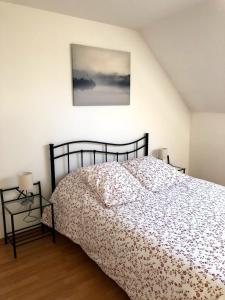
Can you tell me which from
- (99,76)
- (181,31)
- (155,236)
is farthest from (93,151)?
(181,31)

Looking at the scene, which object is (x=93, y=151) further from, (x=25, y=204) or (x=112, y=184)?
(x=25, y=204)

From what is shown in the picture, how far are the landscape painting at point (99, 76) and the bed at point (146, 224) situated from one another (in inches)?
24.4

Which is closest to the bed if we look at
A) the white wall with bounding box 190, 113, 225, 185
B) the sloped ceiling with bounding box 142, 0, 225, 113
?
the white wall with bounding box 190, 113, 225, 185

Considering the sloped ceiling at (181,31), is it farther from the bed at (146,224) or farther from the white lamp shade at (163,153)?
the bed at (146,224)

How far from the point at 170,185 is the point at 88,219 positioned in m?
1.05

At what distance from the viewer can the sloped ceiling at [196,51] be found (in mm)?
2520

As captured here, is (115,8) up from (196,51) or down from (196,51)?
up

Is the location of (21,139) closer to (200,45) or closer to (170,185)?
(170,185)

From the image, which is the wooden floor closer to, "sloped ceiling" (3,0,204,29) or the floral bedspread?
the floral bedspread

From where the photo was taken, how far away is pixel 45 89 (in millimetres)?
2656

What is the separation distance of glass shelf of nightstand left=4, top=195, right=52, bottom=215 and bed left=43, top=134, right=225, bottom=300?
0.12 meters

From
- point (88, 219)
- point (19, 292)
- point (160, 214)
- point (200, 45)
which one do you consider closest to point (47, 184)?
point (88, 219)

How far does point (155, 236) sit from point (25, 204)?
157 centimetres

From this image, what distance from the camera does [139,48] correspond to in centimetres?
330
